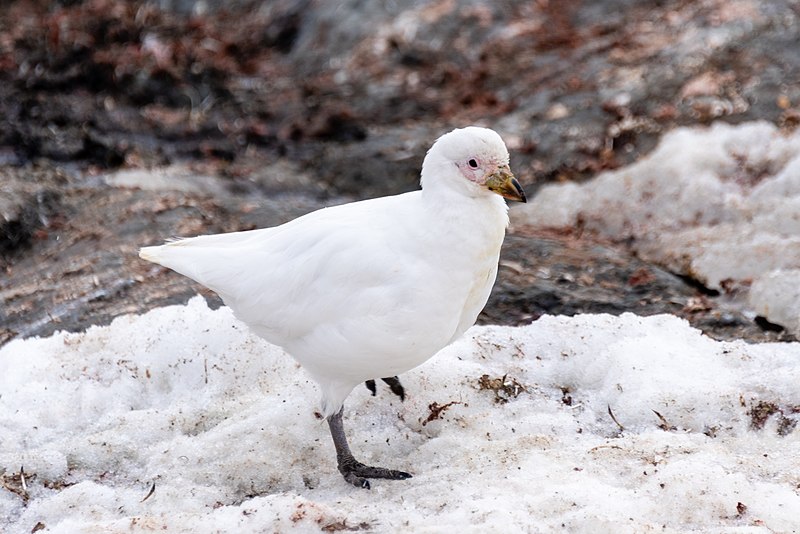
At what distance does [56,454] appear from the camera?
4.93 m

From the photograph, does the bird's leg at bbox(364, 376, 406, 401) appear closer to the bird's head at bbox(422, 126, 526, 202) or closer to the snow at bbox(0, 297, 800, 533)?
the snow at bbox(0, 297, 800, 533)

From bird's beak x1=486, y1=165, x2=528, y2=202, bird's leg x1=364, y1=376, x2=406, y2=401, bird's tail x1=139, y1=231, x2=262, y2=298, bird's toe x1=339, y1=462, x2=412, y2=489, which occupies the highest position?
bird's beak x1=486, y1=165, x2=528, y2=202

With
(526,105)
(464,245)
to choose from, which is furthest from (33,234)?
(526,105)

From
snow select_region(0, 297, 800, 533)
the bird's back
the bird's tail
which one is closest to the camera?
snow select_region(0, 297, 800, 533)

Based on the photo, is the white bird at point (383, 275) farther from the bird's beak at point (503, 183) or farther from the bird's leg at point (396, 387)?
the bird's leg at point (396, 387)

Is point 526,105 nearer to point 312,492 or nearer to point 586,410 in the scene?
point 586,410

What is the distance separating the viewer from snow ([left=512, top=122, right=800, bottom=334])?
264 inches

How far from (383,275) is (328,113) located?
600cm

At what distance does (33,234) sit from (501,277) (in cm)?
354

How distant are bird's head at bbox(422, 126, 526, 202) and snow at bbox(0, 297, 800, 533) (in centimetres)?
126

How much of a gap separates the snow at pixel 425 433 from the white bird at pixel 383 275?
41cm

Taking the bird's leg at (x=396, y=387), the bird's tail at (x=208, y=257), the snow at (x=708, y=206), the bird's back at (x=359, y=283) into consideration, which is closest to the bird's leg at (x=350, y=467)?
the bird's back at (x=359, y=283)

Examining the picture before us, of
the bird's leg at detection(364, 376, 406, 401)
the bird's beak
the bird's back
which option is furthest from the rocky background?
the bird's beak

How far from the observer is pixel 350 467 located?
4.70m
